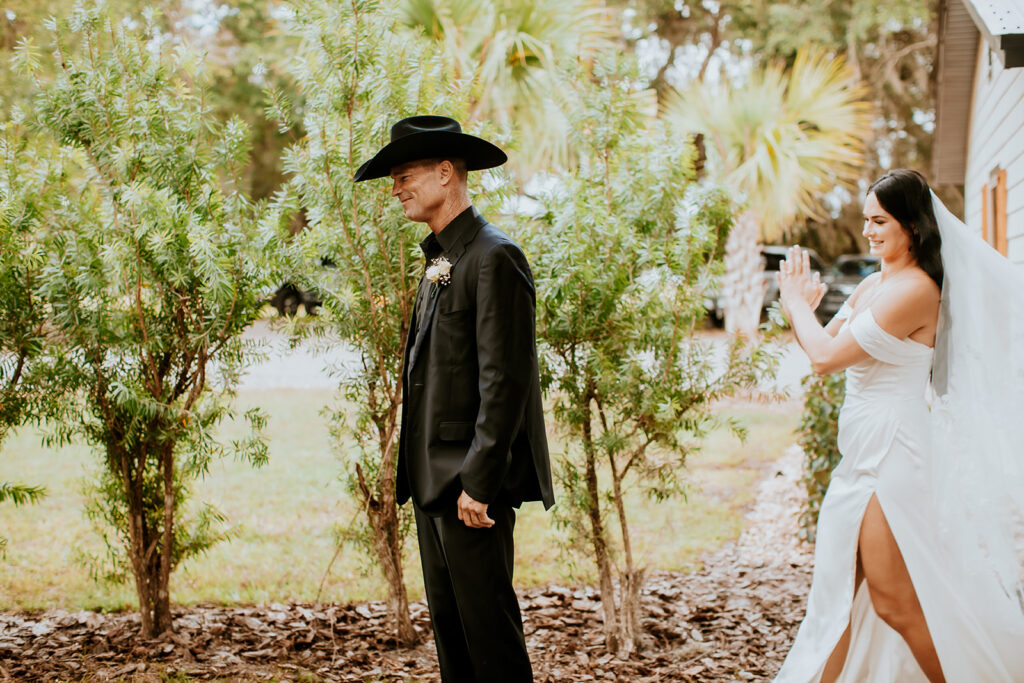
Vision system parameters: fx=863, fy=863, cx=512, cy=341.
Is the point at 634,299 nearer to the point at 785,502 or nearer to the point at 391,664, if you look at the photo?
the point at 391,664

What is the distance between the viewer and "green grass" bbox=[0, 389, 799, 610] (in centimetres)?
527

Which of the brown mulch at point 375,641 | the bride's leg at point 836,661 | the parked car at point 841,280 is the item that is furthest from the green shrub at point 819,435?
the parked car at point 841,280

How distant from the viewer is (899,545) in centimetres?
314

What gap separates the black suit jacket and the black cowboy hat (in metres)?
0.20

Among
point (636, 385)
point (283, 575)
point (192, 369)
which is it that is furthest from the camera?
point (283, 575)

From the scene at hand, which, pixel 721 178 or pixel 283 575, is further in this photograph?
pixel 283 575

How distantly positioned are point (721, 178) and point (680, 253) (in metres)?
0.52

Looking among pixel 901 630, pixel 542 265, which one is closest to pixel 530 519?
pixel 542 265

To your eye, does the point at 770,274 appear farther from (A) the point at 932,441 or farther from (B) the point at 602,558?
(A) the point at 932,441

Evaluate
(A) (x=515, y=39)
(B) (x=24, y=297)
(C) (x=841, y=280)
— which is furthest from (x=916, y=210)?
(C) (x=841, y=280)

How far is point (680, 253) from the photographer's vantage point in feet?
13.0

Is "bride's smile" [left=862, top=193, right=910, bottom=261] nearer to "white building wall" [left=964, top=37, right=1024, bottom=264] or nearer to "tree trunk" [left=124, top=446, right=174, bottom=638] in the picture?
"white building wall" [left=964, top=37, right=1024, bottom=264]

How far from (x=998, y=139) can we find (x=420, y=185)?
6.07 metres

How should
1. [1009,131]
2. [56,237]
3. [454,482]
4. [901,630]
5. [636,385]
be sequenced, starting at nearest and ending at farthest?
[454,482] < [901,630] < [56,237] < [636,385] < [1009,131]
